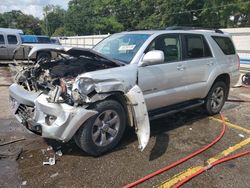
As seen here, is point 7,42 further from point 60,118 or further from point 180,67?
point 60,118

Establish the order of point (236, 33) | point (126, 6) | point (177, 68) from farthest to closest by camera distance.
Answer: point (126, 6) → point (236, 33) → point (177, 68)

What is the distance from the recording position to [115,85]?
384 cm

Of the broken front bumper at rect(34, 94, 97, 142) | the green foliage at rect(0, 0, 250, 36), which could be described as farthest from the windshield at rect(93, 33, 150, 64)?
the green foliage at rect(0, 0, 250, 36)

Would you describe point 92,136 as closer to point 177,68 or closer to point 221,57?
point 177,68

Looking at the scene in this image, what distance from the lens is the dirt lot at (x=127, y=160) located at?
342 cm

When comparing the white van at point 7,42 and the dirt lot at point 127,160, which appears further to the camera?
the white van at point 7,42

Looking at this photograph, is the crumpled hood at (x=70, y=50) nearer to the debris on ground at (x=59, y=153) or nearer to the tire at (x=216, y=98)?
the debris on ground at (x=59, y=153)

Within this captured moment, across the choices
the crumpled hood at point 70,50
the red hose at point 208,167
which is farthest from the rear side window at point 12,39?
the red hose at point 208,167

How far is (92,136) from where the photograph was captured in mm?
3826

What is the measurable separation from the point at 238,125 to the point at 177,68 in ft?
6.22

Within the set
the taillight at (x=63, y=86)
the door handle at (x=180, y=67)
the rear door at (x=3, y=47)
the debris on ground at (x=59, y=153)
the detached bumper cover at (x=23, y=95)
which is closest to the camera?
the taillight at (x=63, y=86)

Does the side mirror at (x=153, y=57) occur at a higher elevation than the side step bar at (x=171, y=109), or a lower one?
higher

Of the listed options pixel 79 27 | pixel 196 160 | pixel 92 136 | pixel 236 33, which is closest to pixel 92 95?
pixel 92 136

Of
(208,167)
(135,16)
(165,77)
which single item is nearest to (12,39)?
(165,77)
